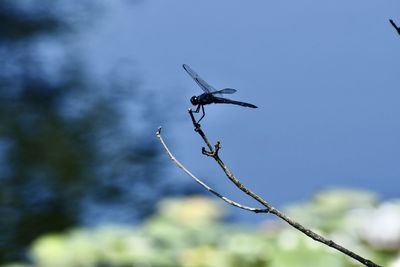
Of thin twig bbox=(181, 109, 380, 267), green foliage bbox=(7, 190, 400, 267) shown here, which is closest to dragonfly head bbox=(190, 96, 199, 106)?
thin twig bbox=(181, 109, 380, 267)

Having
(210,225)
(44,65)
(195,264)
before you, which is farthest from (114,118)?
(195,264)

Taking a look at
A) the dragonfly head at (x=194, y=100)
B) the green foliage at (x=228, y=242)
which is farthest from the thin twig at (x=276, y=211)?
the green foliage at (x=228, y=242)

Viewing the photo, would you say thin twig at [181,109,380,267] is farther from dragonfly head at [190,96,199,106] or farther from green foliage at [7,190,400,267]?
green foliage at [7,190,400,267]

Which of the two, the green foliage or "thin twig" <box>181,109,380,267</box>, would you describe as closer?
"thin twig" <box>181,109,380,267</box>

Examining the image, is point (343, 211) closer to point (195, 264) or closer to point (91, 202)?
point (195, 264)

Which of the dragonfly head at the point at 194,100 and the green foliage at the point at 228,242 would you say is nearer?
the dragonfly head at the point at 194,100

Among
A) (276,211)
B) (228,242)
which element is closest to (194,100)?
(276,211)

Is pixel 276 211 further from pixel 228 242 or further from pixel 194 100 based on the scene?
pixel 228 242

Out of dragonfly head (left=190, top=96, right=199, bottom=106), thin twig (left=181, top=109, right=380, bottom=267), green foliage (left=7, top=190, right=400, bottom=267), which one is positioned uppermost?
green foliage (left=7, top=190, right=400, bottom=267)

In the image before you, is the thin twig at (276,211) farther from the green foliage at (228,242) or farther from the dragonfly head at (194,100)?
the green foliage at (228,242)
